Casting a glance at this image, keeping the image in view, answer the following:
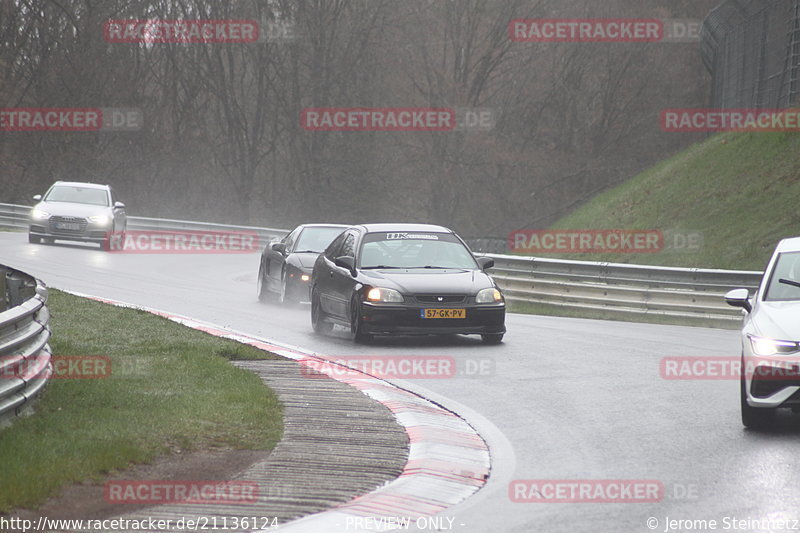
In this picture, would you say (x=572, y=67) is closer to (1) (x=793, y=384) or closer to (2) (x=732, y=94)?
(2) (x=732, y=94)

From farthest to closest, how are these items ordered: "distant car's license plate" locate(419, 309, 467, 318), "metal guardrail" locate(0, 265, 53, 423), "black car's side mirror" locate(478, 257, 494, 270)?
"black car's side mirror" locate(478, 257, 494, 270) → "distant car's license plate" locate(419, 309, 467, 318) → "metal guardrail" locate(0, 265, 53, 423)

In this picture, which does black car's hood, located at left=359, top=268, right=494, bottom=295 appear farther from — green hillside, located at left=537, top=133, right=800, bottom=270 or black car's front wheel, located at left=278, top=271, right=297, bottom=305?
green hillside, located at left=537, top=133, right=800, bottom=270

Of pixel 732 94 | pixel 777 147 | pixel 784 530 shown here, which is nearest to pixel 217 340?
pixel 784 530

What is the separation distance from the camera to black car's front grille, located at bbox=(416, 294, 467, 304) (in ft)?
49.2

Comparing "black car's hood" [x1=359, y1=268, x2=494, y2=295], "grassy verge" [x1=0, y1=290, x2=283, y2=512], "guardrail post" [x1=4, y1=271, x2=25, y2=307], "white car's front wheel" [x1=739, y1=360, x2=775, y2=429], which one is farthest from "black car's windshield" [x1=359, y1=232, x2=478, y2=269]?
"white car's front wheel" [x1=739, y1=360, x2=775, y2=429]

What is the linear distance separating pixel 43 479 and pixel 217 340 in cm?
772

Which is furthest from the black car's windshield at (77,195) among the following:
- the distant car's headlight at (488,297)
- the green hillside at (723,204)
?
the distant car's headlight at (488,297)

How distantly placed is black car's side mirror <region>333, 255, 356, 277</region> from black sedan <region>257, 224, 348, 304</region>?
15.2 ft

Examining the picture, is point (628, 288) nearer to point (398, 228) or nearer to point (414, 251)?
point (398, 228)

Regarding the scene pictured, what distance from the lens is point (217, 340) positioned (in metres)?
14.6

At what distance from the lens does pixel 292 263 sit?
21.2 m

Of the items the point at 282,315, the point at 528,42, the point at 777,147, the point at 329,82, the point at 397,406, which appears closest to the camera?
the point at 397,406

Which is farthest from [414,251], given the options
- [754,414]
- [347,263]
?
[754,414]

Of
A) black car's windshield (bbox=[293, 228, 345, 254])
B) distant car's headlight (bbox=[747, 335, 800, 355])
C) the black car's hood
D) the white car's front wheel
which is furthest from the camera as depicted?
black car's windshield (bbox=[293, 228, 345, 254])
